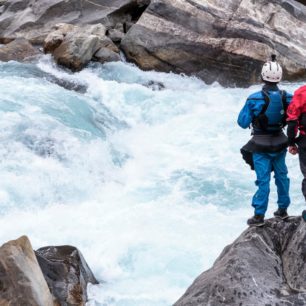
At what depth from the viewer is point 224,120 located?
40.2 feet

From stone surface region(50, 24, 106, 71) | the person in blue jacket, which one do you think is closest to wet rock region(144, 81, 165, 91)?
stone surface region(50, 24, 106, 71)

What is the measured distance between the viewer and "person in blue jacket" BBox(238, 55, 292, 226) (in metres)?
4.82

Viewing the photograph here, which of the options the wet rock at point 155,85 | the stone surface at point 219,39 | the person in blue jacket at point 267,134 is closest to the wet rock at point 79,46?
the stone surface at point 219,39

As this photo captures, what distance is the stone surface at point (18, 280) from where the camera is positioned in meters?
4.55

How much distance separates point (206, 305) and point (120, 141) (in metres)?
7.05

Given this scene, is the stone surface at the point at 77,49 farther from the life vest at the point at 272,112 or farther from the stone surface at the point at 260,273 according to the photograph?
the stone surface at the point at 260,273

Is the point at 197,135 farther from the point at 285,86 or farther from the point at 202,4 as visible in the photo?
the point at 202,4

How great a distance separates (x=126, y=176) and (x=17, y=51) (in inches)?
275

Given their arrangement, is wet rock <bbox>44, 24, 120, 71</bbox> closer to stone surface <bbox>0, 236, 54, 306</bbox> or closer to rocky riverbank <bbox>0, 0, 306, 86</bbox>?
rocky riverbank <bbox>0, 0, 306, 86</bbox>

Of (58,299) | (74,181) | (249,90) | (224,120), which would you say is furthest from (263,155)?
(249,90)

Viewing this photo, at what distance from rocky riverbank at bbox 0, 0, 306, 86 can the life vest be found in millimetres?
9760

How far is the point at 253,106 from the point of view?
4836 millimetres

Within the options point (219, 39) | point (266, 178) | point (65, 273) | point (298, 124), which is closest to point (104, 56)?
point (219, 39)

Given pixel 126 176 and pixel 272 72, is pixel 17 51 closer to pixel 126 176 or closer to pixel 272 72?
pixel 126 176
